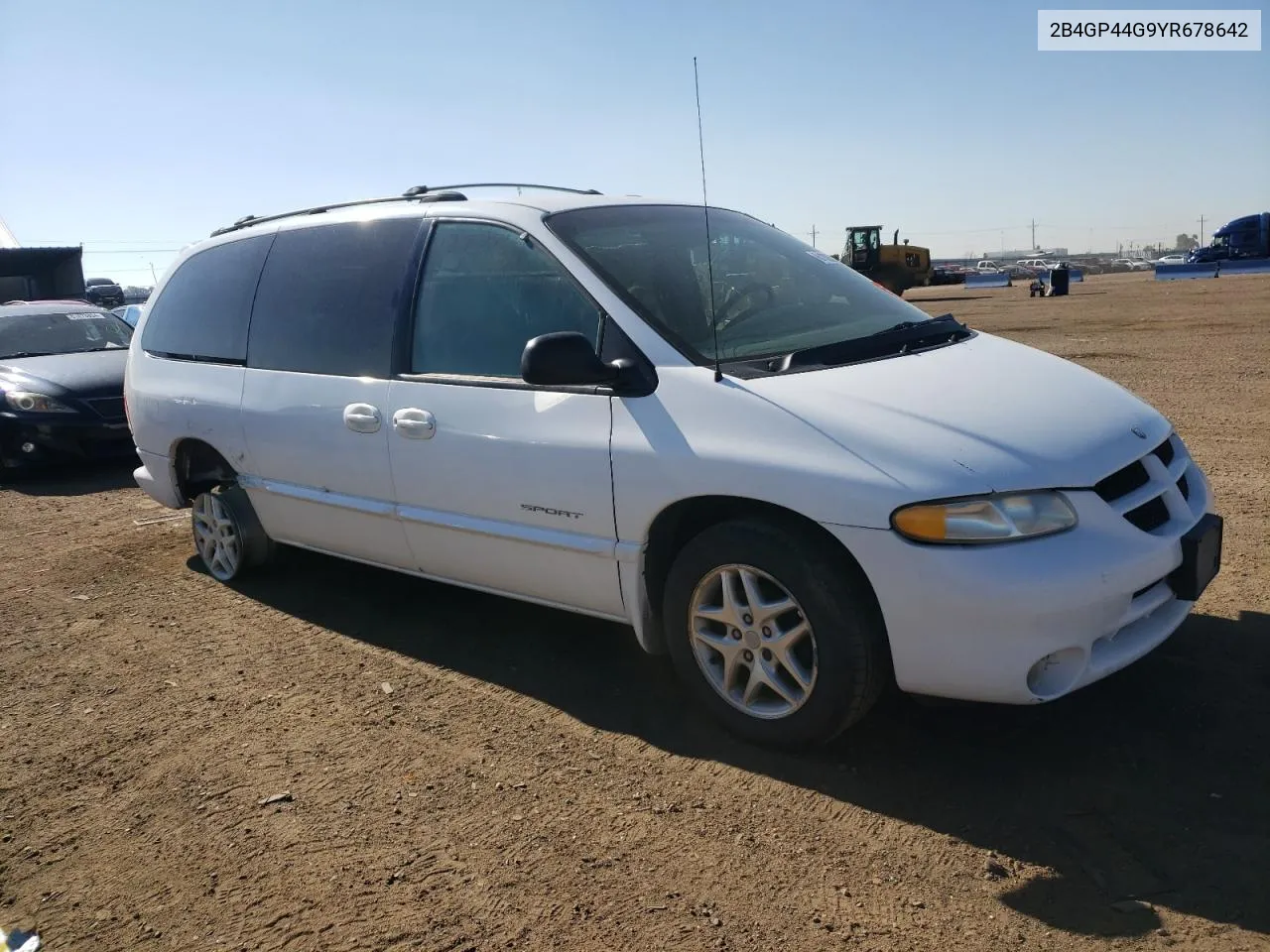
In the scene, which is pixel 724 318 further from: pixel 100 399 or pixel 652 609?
pixel 100 399

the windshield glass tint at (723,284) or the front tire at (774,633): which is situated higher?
the windshield glass tint at (723,284)

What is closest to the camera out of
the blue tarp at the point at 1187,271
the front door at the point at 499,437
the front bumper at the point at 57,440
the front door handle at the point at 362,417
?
the front door at the point at 499,437

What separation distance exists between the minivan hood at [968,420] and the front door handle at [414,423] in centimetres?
134

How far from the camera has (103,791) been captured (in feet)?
11.1

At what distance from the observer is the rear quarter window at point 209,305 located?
196 inches

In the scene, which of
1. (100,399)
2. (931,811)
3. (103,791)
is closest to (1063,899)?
(931,811)

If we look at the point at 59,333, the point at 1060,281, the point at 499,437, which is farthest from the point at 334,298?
the point at 1060,281

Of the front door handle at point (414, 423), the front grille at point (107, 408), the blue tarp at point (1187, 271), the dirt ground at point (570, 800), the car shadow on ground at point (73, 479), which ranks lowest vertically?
the dirt ground at point (570, 800)

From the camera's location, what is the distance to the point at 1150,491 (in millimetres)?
3086

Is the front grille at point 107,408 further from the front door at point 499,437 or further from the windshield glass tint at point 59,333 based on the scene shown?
the front door at point 499,437

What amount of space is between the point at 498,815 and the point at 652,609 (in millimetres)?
878

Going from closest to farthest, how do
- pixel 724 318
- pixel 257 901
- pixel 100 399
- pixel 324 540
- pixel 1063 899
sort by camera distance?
1. pixel 1063 899
2. pixel 257 901
3. pixel 724 318
4. pixel 324 540
5. pixel 100 399

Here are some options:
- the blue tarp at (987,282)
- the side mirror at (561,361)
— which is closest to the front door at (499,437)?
the side mirror at (561,361)

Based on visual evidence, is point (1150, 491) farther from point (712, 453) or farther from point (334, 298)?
point (334, 298)
